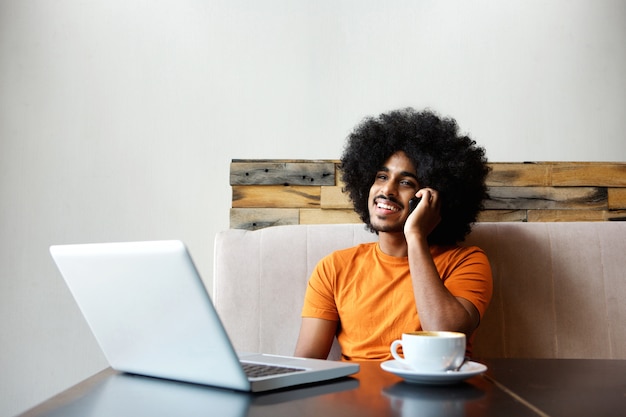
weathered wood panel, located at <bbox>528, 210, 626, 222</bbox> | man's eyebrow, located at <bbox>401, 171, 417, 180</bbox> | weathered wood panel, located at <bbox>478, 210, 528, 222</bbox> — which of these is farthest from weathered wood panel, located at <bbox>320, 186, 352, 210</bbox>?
weathered wood panel, located at <bbox>528, 210, 626, 222</bbox>

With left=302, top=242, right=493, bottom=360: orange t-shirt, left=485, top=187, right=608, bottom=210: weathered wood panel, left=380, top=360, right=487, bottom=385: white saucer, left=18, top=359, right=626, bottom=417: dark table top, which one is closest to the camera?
left=18, top=359, right=626, bottom=417: dark table top

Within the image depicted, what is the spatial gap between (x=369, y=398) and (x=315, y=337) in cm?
91

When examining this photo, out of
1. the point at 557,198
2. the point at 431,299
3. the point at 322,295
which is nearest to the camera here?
the point at 431,299

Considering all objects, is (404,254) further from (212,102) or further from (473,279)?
(212,102)

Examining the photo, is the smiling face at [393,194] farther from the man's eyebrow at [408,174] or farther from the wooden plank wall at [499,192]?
the wooden plank wall at [499,192]

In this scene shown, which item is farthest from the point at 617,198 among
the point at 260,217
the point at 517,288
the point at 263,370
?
the point at 263,370

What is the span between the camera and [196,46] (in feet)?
7.68

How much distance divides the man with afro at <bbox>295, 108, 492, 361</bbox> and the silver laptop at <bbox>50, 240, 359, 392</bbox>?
61cm

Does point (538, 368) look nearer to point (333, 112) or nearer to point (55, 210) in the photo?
point (333, 112)

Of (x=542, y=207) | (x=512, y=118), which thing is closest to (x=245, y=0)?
(x=512, y=118)

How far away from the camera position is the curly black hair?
6.02 feet

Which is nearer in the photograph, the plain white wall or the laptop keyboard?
the laptop keyboard

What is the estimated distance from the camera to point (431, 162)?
1831mm

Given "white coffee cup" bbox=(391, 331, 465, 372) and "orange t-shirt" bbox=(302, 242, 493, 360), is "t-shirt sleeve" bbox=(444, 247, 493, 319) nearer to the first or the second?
"orange t-shirt" bbox=(302, 242, 493, 360)
